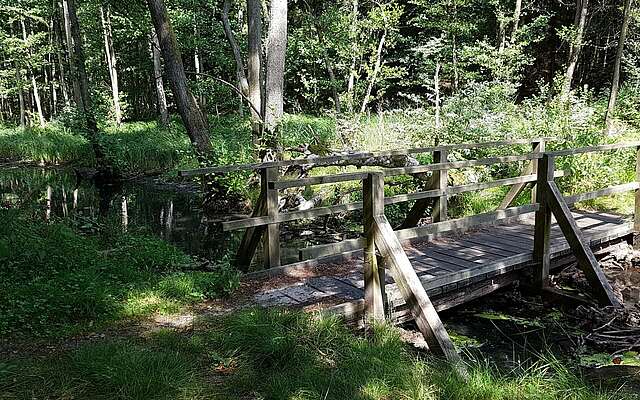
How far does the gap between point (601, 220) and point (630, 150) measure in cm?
268

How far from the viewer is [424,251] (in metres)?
6.59

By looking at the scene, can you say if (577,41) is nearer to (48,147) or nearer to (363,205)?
(363,205)

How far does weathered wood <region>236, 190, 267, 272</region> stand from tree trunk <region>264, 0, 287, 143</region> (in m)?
3.78

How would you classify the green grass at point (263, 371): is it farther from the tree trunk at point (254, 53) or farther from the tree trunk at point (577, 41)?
the tree trunk at point (577, 41)

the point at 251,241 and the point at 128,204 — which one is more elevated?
the point at 251,241

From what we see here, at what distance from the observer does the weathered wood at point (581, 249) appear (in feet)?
18.5

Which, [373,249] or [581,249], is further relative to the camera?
[581,249]

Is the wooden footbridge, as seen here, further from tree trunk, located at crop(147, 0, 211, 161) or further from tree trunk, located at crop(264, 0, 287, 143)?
tree trunk, located at crop(147, 0, 211, 161)

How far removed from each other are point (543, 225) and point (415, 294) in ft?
8.25

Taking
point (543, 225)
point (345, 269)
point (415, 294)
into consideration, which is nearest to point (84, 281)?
point (345, 269)

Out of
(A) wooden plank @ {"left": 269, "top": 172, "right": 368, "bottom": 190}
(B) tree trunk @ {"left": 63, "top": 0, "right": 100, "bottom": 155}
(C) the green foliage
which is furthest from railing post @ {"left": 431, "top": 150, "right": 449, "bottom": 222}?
(C) the green foliage

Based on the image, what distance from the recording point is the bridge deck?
5.12 meters

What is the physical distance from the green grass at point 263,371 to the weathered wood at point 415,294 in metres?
0.17

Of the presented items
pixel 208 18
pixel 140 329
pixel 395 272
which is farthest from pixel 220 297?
pixel 208 18
